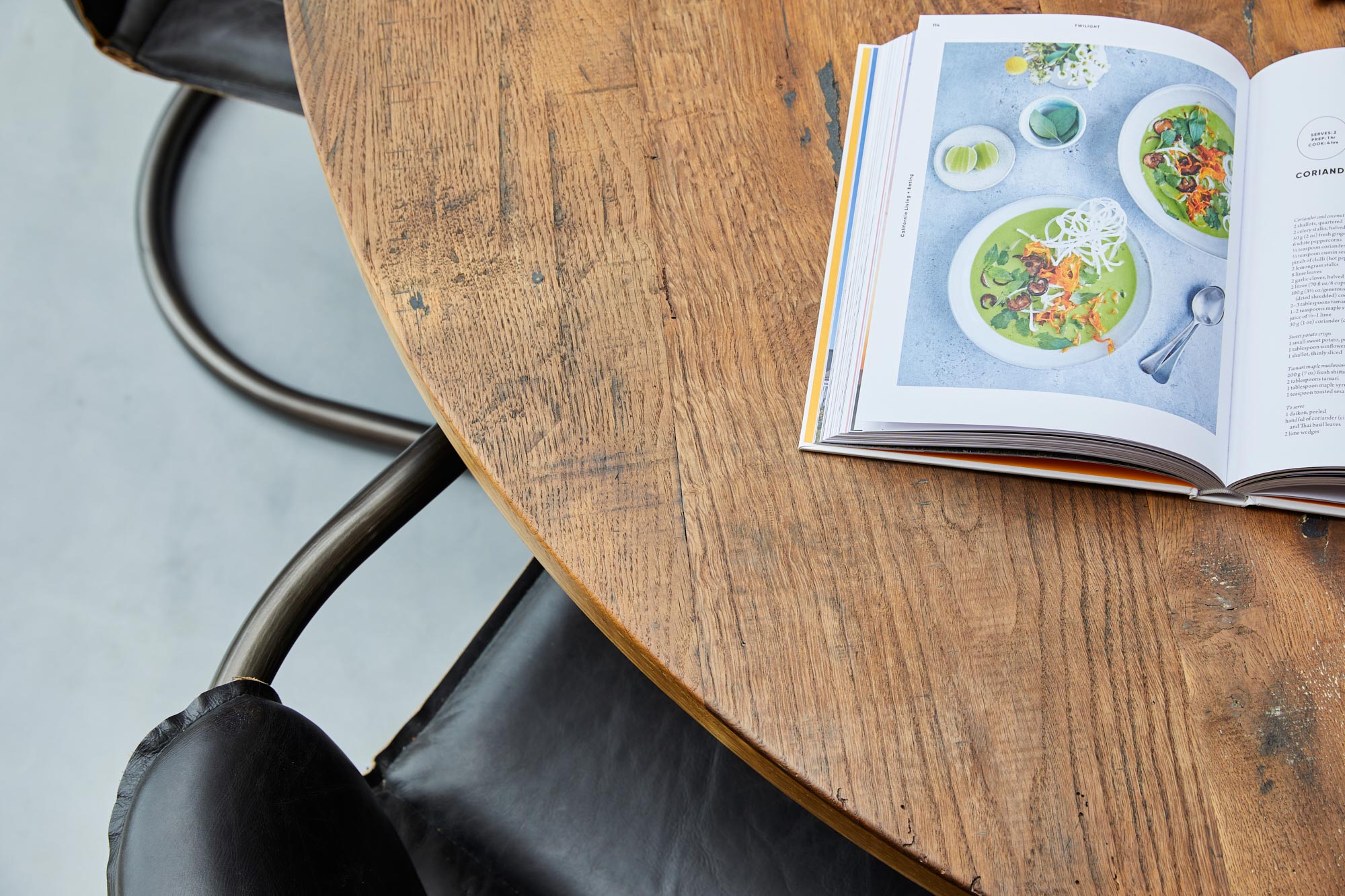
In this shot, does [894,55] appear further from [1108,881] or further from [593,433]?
[1108,881]

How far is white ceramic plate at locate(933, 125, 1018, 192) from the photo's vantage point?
58 cm

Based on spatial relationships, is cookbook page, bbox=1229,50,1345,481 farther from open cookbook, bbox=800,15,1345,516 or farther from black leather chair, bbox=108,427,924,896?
black leather chair, bbox=108,427,924,896

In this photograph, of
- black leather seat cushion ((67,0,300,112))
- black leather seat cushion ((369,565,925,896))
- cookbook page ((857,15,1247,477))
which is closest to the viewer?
cookbook page ((857,15,1247,477))

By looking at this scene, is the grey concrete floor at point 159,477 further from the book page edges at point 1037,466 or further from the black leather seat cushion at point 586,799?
the book page edges at point 1037,466

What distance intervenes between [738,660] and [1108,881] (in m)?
0.22

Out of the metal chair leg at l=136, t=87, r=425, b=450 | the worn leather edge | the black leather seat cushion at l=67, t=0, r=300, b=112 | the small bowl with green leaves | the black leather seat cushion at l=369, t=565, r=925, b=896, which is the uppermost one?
the black leather seat cushion at l=67, t=0, r=300, b=112

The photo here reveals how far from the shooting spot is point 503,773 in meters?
0.75

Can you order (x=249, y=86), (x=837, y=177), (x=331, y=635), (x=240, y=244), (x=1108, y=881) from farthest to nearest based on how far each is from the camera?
(x=240, y=244)
(x=331, y=635)
(x=249, y=86)
(x=837, y=177)
(x=1108, y=881)

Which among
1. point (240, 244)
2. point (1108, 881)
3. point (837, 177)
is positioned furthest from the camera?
point (240, 244)

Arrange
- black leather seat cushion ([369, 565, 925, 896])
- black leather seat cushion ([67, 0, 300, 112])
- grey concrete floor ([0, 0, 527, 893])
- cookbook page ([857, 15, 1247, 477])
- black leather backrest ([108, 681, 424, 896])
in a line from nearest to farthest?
black leather backrest ([108, 681, 424, 896]) < cookbook page ([857, 15, 1247, 477]) < black leather seat cushion ([369, 565, 925, 896]) < black leather seat cushion ([67, 0, 300, 112]) < grey concrete floor ([0, 0, 527, 893])

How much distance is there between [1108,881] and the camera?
476 millimetres

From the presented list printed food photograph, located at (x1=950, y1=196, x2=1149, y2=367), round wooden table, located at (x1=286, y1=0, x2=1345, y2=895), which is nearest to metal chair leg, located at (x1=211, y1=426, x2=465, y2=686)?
round wooden table, located at (x1=286, y1=0, x2=1345, y2=895)

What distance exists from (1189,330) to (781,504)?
267 mm

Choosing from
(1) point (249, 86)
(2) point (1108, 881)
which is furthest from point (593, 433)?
(1) point (249, 86)
